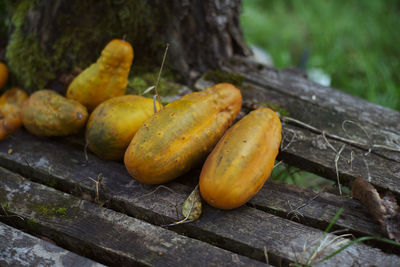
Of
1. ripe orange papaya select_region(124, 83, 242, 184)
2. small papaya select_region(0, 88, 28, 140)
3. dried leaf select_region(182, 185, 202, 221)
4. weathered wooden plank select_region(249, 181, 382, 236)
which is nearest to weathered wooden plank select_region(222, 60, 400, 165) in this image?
weathered wooden plank select_region(249, 181, 382, 236)

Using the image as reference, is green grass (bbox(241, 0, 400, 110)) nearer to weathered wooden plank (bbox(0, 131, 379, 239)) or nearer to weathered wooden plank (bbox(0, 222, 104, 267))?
weathered wooden plank (bbox(0, 131, 379, 239))

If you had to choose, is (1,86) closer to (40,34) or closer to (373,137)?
(40,34)

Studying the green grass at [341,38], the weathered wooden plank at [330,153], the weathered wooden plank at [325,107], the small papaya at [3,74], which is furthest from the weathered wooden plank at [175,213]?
the green grass at [341,38]

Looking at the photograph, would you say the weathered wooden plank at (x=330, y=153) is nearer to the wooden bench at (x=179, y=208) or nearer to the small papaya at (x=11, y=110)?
the wooden bench at (x=179, y=208)

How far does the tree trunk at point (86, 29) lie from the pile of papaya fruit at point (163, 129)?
39 centimetres

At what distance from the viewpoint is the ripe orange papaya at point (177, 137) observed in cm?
169

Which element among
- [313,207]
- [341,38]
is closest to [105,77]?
[313,207]

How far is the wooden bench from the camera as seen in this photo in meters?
1.55

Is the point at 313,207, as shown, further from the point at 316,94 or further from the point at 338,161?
the point at 316,94

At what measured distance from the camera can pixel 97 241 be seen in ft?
5.21

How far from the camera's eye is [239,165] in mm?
1597

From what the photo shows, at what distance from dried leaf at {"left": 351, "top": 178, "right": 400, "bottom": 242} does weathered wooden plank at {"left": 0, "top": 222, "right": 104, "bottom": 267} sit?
1.24 meters

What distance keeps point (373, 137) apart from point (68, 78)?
193cm

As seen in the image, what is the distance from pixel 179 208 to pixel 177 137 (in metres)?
0.33
